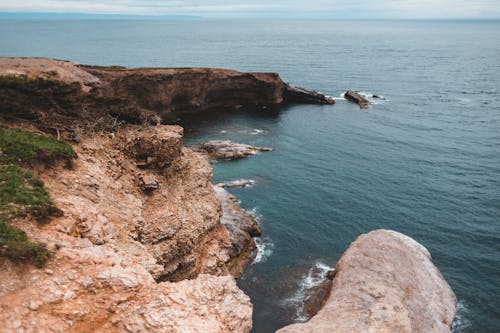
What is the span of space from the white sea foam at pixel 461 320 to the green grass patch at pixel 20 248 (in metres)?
31.0

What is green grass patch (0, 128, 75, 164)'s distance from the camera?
22172mm

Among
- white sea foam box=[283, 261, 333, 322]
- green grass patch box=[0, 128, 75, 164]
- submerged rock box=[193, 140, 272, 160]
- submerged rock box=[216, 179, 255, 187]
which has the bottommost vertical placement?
white sea foam box=[283, 261, 333, 322]

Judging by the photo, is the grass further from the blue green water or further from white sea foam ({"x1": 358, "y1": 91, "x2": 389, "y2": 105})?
white sea foam ({"x1": 358, "y1": 91, "x2": 389, "y2": 105})

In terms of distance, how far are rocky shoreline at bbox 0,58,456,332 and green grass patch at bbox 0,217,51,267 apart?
1.04 feet

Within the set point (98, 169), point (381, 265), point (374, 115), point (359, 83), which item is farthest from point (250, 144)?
point (359, 83)

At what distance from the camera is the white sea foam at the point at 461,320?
31.6m

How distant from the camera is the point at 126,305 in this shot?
15.9 m

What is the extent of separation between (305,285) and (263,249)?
7091 mm

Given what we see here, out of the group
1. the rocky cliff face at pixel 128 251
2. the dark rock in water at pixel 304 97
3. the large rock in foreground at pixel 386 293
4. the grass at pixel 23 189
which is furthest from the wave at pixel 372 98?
the grass at pixel 23 189

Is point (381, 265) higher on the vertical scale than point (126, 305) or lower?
lower

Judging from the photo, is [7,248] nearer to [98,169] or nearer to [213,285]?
[213,285]

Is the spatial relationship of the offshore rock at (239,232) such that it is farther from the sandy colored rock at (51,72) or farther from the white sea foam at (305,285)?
the sandy colored rock at (51,72)

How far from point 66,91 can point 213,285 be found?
64.5ft

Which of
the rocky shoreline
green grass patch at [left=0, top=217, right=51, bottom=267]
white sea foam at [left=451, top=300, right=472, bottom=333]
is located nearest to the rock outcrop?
the rocky shoreline
